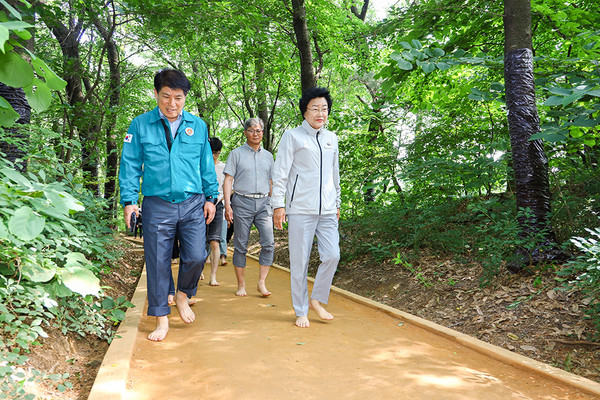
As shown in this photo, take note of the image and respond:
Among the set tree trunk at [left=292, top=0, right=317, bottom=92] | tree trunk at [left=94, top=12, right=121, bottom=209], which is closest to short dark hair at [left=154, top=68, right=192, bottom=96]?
tree trunk at [left=292, top=0, right=317, bottom=92]

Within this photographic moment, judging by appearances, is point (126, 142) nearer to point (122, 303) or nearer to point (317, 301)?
point (122, 303)

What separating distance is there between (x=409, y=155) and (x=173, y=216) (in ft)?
17.2

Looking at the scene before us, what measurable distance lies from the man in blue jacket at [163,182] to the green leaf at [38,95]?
1437 millimetres

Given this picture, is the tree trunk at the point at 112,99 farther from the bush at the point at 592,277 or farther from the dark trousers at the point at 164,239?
the bush at the point at 592,277

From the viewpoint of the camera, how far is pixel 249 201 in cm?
554

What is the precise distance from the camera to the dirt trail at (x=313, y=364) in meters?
2.69

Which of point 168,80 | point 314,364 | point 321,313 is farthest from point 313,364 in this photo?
point 168,80

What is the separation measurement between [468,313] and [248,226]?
114 inches

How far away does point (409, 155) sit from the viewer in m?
7.73

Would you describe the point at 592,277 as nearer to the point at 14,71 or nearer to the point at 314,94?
the point at 314,94

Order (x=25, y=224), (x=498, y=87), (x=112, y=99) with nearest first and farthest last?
(x=25, y=224)
(x=498, y=87)
(x=112, y=99)

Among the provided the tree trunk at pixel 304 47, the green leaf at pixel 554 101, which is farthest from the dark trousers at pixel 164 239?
the tree trunk at pixel 304 47

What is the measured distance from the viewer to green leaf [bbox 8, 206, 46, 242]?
1.70 meters

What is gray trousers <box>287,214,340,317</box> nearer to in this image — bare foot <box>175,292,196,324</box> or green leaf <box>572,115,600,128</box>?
bare foot <box>175,292,196,324</box>
